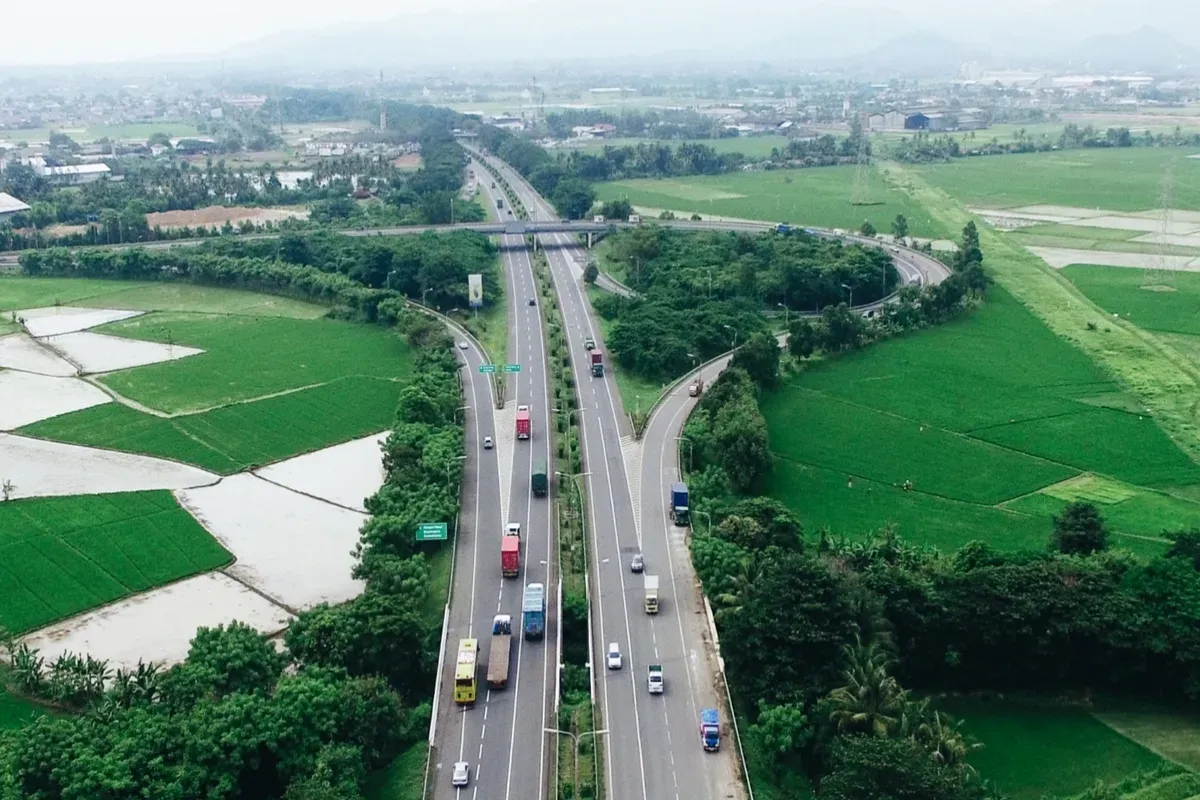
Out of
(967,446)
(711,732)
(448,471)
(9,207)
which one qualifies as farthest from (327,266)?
(711,732)

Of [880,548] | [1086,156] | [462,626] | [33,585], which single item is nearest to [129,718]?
[462,626]

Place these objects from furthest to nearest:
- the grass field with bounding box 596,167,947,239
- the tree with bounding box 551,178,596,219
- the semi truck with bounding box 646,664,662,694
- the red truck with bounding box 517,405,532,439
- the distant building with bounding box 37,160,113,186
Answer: the distant building with bounding box 37,160,113,186 → the tree with bounding box 551,178,596,219 → the grass field with bounding box 596,167,947,239 → the red truck with bounding box 517,405,532,439 → the semi truck with bounding box 646,664,662,694

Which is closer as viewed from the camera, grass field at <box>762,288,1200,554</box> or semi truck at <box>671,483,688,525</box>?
semi truck at <box>671,483,688,525</box>

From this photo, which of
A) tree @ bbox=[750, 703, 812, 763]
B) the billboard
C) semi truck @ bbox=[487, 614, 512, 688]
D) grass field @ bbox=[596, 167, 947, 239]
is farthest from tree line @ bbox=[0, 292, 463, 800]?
grass field @ bbox=[596, 167, 947, 239]

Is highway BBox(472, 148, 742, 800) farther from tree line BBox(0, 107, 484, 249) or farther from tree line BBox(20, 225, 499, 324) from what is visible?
tree line BBox(0, 107, 484, 249)

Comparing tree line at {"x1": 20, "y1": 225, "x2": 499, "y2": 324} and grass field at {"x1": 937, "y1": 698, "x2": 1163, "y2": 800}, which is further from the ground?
tree line at {"x1": 20, "y1": 225, "x2": 499, "y2": 324}

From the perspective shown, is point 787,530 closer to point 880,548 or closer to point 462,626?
point 880,548

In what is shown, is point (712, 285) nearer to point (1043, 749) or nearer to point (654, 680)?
point (654, 680)
